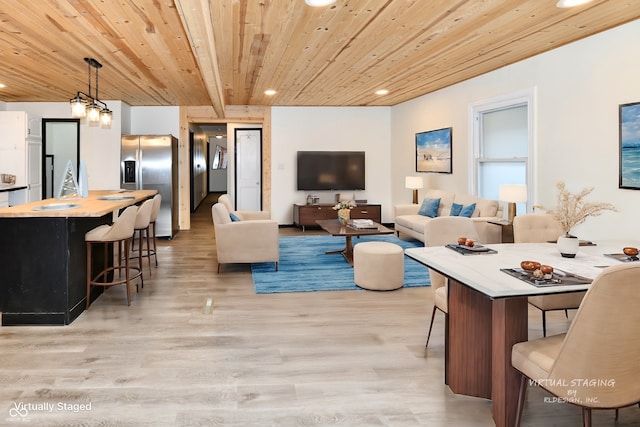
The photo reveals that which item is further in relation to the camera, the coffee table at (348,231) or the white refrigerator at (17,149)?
the white refrigerator at (17,149)

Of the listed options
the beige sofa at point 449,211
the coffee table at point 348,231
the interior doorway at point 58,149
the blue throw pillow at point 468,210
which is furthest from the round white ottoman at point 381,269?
the interior doorway at point 58,149

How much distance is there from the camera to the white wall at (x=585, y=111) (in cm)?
418

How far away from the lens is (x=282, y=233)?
9070 millimetres

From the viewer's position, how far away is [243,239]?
564 centimetres

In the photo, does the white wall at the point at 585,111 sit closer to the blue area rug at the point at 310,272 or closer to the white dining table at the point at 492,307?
the white dining table at the point at 492,307

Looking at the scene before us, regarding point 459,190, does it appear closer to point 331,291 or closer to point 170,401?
point 331,291

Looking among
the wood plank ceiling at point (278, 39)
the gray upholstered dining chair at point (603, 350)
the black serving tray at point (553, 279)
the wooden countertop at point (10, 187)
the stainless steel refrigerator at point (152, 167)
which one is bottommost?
the gray upholstered dining chair at point (603, 350)

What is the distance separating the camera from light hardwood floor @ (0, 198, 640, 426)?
241 cm

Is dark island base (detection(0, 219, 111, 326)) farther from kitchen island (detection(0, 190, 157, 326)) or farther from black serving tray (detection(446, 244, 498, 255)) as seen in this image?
black serving tray (detection(446, 244, 498, 255))

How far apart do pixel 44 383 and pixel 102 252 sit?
2.35m

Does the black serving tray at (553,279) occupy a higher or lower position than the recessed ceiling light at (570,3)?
lower

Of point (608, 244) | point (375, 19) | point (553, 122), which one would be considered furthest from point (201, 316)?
point (553, 122)

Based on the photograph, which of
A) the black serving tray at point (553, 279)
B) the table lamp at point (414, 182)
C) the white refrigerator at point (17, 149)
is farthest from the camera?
the table lamp at point (414, 182)

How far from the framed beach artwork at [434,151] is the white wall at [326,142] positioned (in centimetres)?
150
